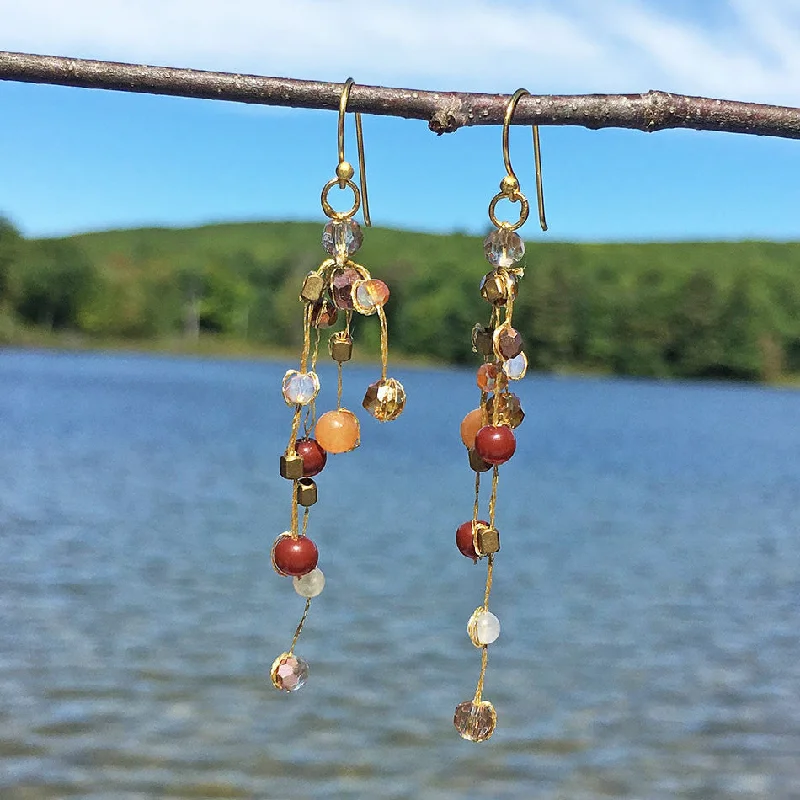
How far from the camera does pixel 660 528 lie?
51.8 feet

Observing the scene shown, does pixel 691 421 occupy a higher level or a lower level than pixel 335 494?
higher

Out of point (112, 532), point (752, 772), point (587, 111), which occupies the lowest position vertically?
point (587, 111)

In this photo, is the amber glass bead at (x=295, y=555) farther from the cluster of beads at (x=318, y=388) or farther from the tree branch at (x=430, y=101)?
the tree branch at (x=430, y=101)

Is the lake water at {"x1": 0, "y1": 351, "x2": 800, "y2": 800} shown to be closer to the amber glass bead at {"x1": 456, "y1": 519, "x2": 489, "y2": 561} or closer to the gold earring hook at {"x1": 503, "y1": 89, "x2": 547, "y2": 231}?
the amber glass bead at {"x1": 456, "y1": 519, "x2": 489, "y2": 561}

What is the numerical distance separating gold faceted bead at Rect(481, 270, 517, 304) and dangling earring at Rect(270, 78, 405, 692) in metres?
0.14

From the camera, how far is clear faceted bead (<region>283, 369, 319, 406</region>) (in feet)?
4.95

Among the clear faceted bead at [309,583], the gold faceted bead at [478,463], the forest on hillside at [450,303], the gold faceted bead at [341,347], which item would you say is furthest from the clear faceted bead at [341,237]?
the forest on hillside at [450,303]

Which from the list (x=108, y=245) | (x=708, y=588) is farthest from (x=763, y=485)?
(x=108, y=245)

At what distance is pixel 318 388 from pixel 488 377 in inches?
9.9

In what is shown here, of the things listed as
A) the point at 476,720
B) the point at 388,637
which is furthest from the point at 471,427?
the point at 388,637

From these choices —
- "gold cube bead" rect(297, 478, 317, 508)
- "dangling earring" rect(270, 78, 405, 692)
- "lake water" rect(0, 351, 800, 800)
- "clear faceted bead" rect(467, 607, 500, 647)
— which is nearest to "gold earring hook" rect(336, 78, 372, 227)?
"dangling earring" rect(270, 78, 405, 692)

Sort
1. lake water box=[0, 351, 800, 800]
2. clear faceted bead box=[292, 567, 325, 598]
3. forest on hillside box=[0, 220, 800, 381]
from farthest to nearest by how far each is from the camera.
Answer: forest on hillside box=[0, 220, 800, 381] < lake water box=[0, 351, 800, 800] < clear faceted bead box=[292, 567, 325, 598]

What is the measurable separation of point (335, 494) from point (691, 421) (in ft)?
81.6

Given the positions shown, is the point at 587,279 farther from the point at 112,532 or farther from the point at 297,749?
the point at 297,749
